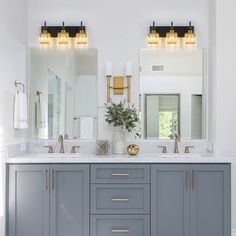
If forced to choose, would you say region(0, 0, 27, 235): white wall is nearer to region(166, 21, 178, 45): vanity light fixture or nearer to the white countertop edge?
the white countertop edge

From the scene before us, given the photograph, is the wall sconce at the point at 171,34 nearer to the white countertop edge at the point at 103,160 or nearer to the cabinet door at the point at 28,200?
the white countertop edge at the point at 103,160

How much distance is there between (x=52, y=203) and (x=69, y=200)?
159 mm

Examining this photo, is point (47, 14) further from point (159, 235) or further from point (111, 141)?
point (159, 235)

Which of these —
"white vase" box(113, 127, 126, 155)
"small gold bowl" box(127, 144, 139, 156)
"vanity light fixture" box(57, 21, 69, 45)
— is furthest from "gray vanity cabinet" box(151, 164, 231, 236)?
"vanity light fixture" box(57, 21, 69, 45)

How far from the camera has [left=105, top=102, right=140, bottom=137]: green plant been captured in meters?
3.71

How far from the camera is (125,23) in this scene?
12.7 feet

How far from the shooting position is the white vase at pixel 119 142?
12.1 ft

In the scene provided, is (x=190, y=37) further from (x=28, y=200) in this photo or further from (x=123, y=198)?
(x=28, y=200)

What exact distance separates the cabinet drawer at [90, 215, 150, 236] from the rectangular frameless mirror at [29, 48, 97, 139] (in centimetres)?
96

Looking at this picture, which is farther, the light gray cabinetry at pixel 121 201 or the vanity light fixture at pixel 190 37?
the vanity light fixture at pixel 190 37

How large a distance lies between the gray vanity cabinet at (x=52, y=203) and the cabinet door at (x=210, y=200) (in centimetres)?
100

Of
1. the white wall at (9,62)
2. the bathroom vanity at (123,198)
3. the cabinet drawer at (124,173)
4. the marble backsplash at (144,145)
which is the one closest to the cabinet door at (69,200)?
the bathroom vanity at (123,198)

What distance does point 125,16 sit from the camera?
3.87 metres

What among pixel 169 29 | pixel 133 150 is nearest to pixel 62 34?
pixel 169 29
